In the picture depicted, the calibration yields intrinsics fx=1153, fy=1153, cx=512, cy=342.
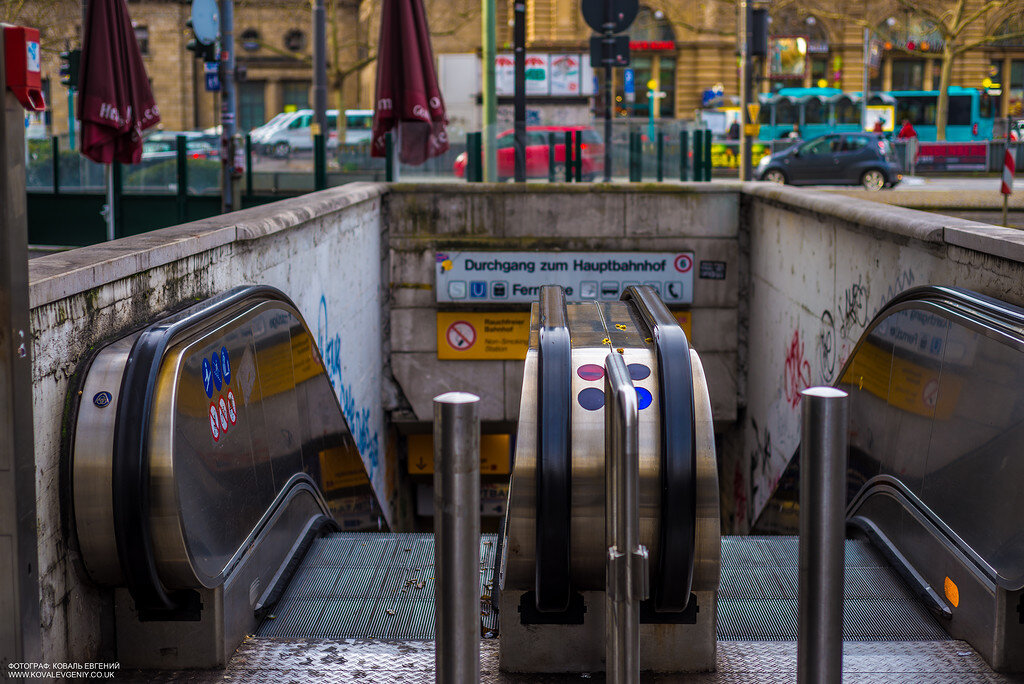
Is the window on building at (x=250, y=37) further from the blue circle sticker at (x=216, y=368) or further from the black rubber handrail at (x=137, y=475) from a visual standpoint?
the black rubber handrail at (x=137, y=475)

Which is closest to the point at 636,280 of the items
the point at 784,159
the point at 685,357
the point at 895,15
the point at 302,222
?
the point at 302,222

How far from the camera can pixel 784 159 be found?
27844 millimetres

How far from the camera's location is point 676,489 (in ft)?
12.4

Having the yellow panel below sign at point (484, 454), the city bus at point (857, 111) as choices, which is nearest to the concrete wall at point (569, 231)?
the yellow panel below sign at point (484, 454)

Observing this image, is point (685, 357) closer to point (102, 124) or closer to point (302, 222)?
point (302, 222)

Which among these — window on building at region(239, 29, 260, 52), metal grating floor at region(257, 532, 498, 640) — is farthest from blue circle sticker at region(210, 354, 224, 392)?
window on building at region(239, 29, 260, 52)

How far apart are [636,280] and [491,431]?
112 inches

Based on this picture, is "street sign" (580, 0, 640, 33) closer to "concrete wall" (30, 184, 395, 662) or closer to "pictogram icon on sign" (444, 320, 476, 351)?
"pictogram icon on sign" (444, 320, 476, 351)

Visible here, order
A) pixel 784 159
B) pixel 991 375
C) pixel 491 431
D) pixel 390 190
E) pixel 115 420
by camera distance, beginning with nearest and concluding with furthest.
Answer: pixel 115 420 → pixel 991 375 → pixel 390 190 → pixel 491 431 → pixel 784 159

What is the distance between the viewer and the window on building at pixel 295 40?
51.2 m

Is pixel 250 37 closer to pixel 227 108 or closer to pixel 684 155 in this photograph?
pixel 227 108

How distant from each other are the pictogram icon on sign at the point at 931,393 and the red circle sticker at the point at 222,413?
285 centimetres

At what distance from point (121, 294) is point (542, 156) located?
11.7m

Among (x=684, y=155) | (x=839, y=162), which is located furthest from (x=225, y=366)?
(x=839, y=162)
